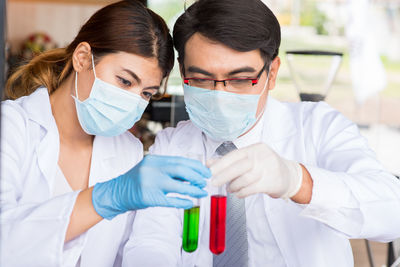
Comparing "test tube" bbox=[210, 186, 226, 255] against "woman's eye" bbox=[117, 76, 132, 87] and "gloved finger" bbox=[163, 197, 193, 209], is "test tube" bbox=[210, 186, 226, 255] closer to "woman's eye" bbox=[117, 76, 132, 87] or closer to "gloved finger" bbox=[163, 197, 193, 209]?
"gloved finger" bbox=[163, 197, 193, 209]

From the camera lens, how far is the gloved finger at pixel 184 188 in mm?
1094

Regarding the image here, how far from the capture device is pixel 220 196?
111cm

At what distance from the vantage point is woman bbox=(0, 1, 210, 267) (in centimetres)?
116

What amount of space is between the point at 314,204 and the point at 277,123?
19.4 inches

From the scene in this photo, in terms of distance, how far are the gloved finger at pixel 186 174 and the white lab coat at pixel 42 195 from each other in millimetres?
261

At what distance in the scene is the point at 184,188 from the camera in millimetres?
1097

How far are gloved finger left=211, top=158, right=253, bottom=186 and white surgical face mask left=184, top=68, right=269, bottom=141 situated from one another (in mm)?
373

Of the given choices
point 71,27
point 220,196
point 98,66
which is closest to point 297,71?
point 98,66

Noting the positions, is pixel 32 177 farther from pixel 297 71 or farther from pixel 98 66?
pixel 297 71

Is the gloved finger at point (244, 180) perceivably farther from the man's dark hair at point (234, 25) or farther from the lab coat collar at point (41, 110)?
the lab coat collar at point (41, 110)

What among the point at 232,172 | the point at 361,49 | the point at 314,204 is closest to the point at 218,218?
the point at 232,172

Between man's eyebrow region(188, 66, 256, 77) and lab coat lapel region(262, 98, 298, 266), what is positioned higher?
man's eyebrow region(188, 66, 256, 77)

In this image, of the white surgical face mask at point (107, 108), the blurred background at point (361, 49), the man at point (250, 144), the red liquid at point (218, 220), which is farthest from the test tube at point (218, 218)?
the blurred background at point (361, 49)

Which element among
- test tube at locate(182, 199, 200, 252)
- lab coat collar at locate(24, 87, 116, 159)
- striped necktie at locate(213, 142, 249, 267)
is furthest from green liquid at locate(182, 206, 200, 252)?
lab coat collar at locate(24, 87, 116, 159)
